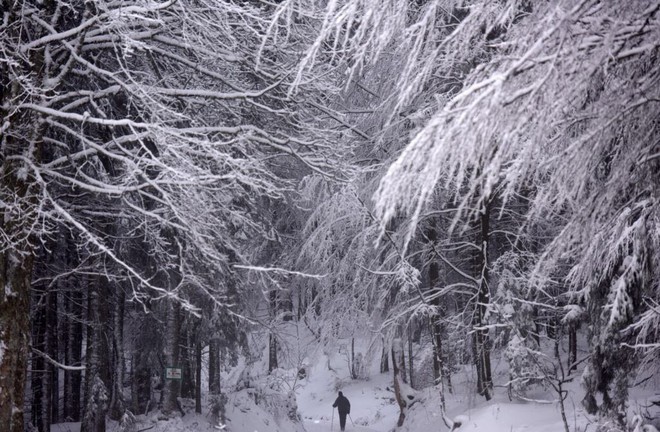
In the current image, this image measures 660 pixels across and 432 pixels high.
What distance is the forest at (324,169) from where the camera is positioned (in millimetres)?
3336

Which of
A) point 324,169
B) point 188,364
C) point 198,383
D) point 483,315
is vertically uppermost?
point 324,169

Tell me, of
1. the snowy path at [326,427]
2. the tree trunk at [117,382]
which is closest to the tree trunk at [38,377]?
the tree trunk at [117,382]

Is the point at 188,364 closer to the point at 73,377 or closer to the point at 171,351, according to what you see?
the point at 73,377


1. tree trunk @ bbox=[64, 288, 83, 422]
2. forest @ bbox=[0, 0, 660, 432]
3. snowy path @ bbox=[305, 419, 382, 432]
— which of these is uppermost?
forest @ bbox=[0, 0, 660, 432]

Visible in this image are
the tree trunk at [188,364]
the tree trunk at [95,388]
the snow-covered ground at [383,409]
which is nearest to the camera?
the snow-covered ground at [383,409]

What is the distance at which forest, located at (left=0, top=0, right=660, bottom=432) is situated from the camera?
3.34 meters

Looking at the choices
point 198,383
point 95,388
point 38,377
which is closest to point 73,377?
point 38,377

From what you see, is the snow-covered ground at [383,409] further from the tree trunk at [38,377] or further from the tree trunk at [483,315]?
the tree trunk at [38,377]

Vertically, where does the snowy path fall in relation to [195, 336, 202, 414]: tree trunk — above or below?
below

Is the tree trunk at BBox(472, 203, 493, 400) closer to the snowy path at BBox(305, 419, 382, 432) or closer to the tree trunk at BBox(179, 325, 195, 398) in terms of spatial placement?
the tree trunk at BBox(179, 325, 195, 398)

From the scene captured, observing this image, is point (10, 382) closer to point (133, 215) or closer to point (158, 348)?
point (133, 215)

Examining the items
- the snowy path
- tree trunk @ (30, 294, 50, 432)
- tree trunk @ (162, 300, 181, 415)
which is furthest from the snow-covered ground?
tree trunk @ (30, 294, 50, 432)

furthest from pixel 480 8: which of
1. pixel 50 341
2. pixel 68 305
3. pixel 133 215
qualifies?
pixel 68 305

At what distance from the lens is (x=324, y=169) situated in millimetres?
9875
